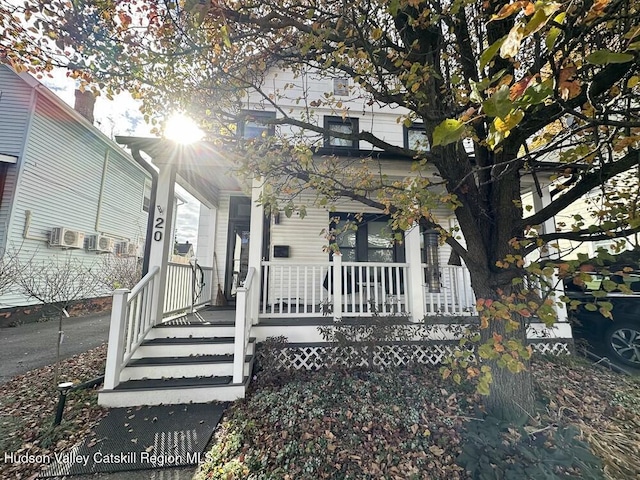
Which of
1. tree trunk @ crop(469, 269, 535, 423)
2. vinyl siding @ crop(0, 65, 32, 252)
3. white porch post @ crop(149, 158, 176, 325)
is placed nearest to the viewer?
tree trunk @ crop(469, 269, 535, 423)

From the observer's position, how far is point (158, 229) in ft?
15.3

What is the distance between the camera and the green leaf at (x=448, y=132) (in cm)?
112

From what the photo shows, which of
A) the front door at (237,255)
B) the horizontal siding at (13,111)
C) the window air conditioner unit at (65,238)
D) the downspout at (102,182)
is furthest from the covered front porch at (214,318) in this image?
the downspout at (102,182)

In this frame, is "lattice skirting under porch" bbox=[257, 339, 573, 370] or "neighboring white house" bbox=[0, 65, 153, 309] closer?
"lattice skirting under porch" bbox=[257, 339, 573, 370]

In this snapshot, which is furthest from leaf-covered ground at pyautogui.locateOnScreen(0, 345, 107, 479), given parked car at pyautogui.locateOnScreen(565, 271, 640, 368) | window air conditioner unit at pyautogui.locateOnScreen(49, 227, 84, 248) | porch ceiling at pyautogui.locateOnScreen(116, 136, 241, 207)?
parked car at pyautogui.locateOnScreen(565, 271, 640, 368)

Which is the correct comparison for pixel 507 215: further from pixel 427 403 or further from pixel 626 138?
pixel 427 403

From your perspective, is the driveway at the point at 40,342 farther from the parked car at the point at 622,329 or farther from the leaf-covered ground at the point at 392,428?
the parked car at the point at 622,329

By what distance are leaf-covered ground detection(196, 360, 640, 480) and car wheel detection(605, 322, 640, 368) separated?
1.28 meters

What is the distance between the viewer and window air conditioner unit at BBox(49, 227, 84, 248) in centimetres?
912

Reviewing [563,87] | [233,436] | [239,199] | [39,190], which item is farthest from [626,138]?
[39,190]

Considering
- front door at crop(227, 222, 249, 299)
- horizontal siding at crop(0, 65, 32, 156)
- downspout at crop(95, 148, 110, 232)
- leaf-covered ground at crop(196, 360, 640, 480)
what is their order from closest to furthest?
leaf-covered ground at crop(196, 360, 640, 480) < front door at crop(227, 222, 249, 299) < horizontal siding at crop(0, 65, 32, 156) < downspout at crop(95, 148, 110, 232)

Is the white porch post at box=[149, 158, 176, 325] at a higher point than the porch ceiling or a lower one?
lower

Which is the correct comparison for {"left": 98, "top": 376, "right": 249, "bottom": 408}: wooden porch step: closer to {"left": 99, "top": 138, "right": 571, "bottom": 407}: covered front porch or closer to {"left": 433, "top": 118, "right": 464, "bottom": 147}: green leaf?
{"left": 99, "top": 138, "right": 571, "bottom": 407}: covered front porch

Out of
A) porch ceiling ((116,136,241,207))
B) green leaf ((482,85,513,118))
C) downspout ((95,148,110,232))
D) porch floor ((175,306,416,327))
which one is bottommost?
porch floor ((175,306,416,327))
